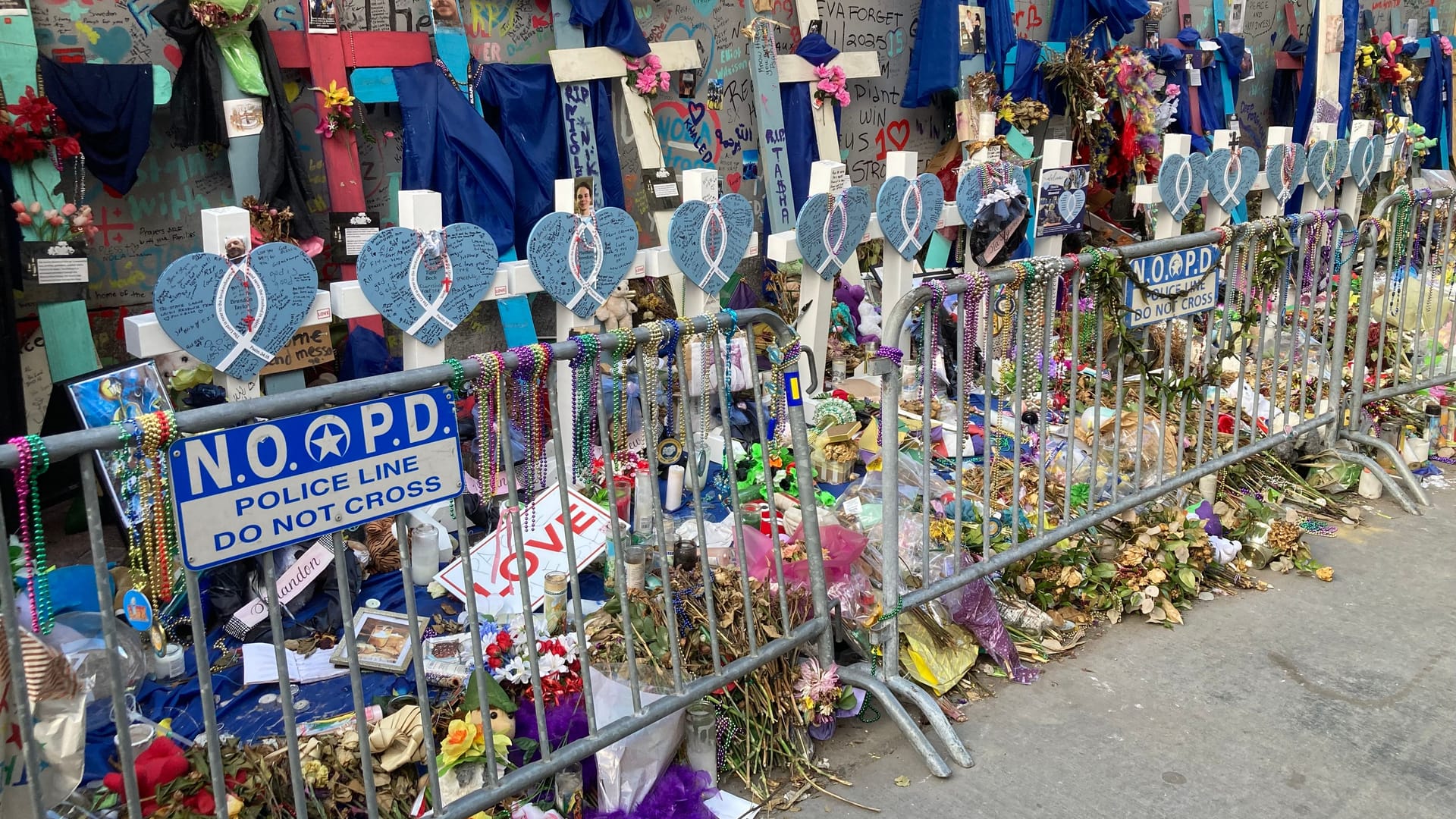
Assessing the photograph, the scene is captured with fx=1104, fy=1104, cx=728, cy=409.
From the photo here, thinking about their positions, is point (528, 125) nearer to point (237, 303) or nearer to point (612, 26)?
point (612, 26)

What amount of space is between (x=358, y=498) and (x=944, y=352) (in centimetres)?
447

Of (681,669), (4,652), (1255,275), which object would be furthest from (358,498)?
(1255,275)

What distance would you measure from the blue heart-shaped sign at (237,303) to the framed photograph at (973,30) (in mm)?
5338

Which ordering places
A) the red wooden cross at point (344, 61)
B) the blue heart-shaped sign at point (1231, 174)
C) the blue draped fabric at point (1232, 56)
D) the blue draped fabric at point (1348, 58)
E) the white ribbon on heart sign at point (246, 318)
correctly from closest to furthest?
the white ribbon on heart sign at point (246, 318)
the red wooden cross at point (344, 61)
the blue heart-shaped sign at point (1231, 174)
the blue draped fabric at point (1232, 56)
the blue draped fabric at point (1348, 58)

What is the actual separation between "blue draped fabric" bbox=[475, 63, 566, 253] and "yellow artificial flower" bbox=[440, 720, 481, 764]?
3.52 metres

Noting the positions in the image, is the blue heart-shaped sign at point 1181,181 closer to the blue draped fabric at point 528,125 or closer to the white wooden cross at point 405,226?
the blue draped fabric at point 528,125

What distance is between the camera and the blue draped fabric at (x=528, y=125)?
5.94 metres

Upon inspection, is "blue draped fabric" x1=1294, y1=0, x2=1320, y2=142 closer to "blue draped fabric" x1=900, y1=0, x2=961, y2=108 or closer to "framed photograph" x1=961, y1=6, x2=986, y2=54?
"framed photograph" x1=961, y1=6, x2=986, y2=54

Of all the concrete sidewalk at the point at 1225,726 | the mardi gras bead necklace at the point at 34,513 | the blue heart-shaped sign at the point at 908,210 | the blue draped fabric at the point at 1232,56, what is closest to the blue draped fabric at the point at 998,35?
the blue heart-shaped sign at the point at 908,210

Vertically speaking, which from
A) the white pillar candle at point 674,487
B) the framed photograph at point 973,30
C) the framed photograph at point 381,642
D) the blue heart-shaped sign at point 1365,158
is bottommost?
A: the framed photograph at point 381,642

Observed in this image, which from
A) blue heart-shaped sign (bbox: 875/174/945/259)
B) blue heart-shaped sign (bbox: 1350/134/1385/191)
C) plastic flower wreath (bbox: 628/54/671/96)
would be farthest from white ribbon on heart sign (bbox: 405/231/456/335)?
blue heart-shaped sign (bbox: 1350/134/1385/191)

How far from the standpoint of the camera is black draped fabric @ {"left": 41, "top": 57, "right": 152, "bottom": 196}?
4.65m

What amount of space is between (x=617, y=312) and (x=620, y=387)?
217 cm

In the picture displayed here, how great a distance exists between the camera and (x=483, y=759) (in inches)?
116
